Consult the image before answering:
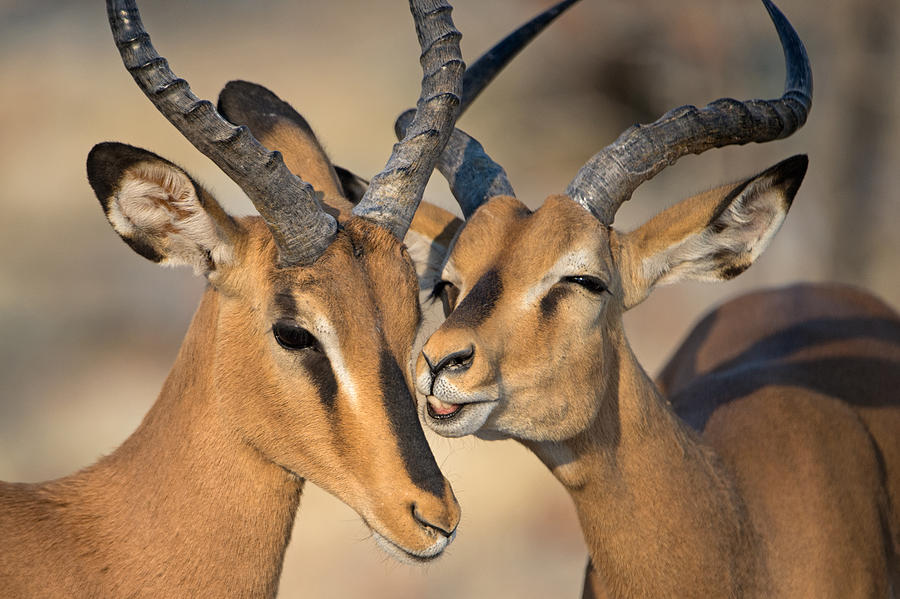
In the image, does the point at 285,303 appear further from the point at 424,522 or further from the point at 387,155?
the point at 387,155

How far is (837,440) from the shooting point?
18.5 feet

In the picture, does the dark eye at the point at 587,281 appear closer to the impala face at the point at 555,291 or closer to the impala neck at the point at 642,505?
the impala face at the point at 555,291

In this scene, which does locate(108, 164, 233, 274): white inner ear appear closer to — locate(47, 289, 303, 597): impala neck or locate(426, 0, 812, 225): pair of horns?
locate(47, 289, 303, 597): impala neck

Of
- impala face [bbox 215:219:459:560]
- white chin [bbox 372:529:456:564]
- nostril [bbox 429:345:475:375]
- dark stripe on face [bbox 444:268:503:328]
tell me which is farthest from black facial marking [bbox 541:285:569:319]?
white chin [bbox 372:529:456:564]

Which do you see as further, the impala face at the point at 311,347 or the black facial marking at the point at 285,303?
the black facial marking at the point at 285,303

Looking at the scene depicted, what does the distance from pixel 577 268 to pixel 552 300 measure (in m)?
0.19

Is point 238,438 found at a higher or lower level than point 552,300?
lower

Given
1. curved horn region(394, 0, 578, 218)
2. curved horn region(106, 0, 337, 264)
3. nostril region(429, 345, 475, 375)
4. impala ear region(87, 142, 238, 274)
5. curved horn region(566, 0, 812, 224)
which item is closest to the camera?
curved horn region(106, 0, 337, 264)

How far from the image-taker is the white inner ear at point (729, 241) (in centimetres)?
464

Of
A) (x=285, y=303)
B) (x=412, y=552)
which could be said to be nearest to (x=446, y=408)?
(x=412, y=552)

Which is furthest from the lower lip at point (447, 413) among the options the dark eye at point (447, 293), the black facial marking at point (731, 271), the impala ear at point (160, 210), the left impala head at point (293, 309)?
the black facial marking at point (731, 271)

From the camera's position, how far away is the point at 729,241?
4.79 m

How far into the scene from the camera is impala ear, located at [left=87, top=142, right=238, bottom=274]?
3.68 meters

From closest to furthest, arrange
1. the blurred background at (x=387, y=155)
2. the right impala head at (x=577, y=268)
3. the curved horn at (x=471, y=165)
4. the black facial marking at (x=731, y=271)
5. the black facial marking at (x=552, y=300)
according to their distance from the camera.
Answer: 1. the right impala head at (x=577, y=268)
2. the black facial marking at (x=552, y=300)
3. the black facial marking at (x=731, y=271)
4. the curved horn at (x=471, y=165)
5. the blurred background at (x=387, y=155)
